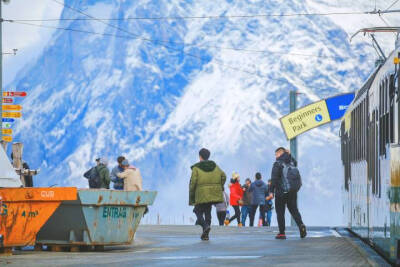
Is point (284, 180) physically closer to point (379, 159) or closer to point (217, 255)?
point (217, 255)

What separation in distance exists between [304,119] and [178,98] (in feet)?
291

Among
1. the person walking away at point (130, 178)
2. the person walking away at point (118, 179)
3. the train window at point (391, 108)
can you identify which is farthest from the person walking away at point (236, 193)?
the train window at point (391, 108)

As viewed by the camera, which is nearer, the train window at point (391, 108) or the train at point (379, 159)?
the train at point (379, 159)

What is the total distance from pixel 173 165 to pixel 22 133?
20.1 meters

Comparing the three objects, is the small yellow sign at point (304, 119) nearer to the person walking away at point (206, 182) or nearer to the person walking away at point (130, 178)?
the person walking away at point (130, 178)

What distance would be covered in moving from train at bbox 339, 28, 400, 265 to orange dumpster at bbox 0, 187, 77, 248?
4.79 m

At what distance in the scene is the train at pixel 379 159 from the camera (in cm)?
1213

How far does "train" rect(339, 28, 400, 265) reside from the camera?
39.8 ft

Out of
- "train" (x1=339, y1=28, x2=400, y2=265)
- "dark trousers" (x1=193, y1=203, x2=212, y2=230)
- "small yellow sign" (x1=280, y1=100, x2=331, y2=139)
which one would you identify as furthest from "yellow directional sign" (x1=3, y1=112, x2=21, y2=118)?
"train" (x1=339, y1=28, x2=400, y2=265)

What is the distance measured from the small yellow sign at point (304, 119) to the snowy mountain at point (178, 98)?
267 ft

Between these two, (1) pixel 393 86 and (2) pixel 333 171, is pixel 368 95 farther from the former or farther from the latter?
(2) pixel 333 171

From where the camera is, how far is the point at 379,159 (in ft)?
46.2

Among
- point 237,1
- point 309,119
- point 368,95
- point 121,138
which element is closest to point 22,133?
point 121,138

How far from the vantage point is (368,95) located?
16891mm
